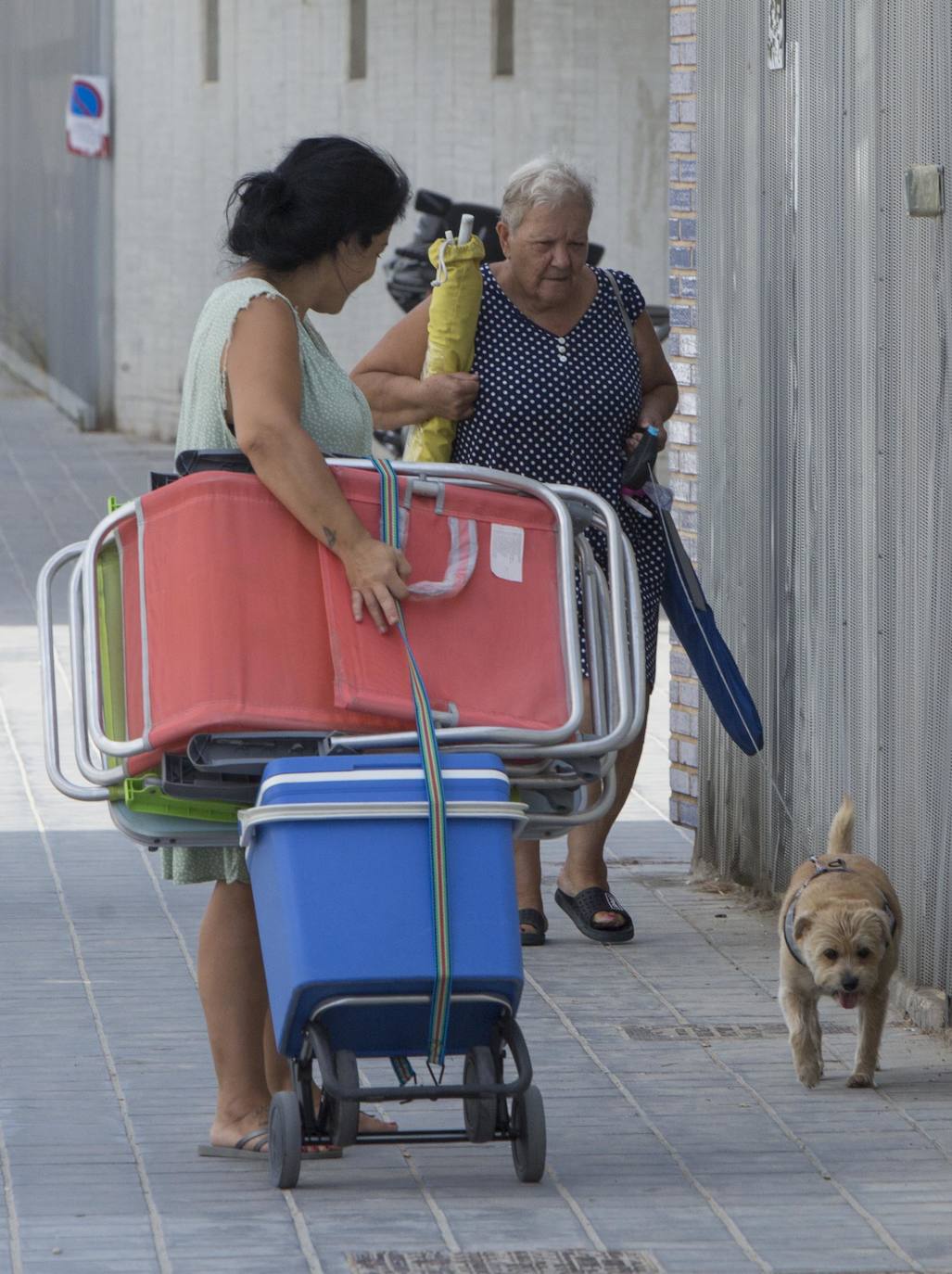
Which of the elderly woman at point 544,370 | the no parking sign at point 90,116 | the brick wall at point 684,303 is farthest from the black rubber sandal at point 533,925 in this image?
the no parking sign at point 90,116

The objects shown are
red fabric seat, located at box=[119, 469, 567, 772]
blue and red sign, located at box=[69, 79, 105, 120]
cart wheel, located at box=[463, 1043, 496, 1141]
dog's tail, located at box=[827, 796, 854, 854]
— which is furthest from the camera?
blue and red sign, located at box=[69, 79, 105, 120]

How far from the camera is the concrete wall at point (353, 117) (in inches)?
662

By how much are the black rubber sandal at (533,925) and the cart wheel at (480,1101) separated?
6.26 ft

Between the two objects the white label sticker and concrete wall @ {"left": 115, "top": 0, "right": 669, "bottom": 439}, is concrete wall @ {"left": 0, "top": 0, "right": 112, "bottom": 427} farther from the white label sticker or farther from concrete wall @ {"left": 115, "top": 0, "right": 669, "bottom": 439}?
the white label sticker

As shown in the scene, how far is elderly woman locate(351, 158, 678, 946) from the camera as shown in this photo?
242 inches

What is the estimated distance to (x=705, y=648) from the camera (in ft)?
20.6

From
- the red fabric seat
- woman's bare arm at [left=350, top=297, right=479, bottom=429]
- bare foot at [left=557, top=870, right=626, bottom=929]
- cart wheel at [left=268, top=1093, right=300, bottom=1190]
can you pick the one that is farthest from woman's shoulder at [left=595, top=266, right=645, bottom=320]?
cart wheel at [left=268, top=1093, right=300, bottom=1190]

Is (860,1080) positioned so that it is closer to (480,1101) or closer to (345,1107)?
(480,1101)

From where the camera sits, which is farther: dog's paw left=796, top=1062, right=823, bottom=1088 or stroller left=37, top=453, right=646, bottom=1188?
dog's paw left=796, top=1062, right=823, bottom=1088

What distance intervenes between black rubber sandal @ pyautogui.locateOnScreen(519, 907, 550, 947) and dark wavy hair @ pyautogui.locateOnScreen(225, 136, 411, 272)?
2457 mm

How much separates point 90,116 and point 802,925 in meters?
19.0

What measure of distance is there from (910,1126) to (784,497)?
2.22 metres

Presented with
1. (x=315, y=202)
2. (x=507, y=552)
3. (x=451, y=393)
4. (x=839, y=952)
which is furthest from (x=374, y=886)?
(x=451, y=393)

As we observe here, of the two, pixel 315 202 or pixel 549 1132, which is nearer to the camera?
pixel 315 202
